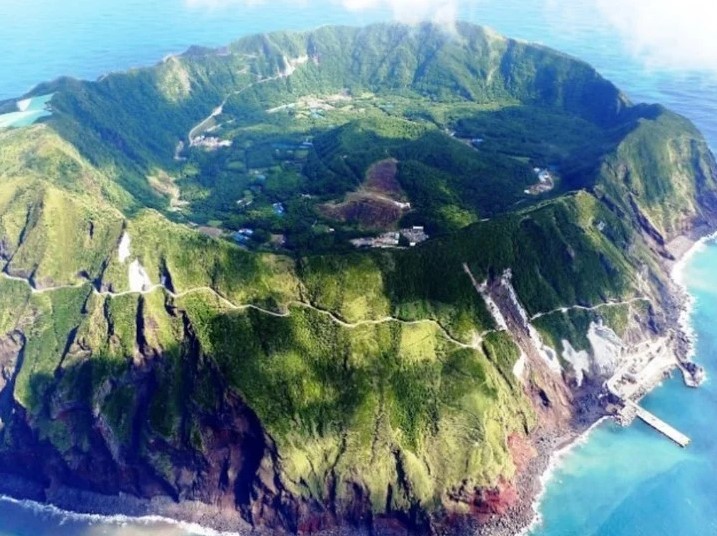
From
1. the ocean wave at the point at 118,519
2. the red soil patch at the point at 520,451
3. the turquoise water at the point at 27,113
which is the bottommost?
the ocean wave at the point at 118,519

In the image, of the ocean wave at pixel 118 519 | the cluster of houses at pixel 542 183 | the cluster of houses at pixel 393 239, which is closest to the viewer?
the ocean wave at pixel 118 519

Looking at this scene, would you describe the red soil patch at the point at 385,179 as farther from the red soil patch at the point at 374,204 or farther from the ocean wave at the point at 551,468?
the ocean wave at the point at 551,468

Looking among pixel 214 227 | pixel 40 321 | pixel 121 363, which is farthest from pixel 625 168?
pixel 40 321

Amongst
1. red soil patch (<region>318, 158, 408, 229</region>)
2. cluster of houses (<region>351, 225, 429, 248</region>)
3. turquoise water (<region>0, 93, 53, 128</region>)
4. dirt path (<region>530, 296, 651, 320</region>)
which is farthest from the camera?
turquoise water (<region>0, 93, 53, 128</region>)

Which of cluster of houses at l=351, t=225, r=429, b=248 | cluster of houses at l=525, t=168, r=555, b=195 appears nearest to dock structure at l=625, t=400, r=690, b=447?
cluster of houses at l=351, t=225, r=429, b=248

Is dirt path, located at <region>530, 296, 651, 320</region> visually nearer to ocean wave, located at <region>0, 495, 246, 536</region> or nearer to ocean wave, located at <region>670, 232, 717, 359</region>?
ocean wave, located at <region>670, 232, 717, 359</region>

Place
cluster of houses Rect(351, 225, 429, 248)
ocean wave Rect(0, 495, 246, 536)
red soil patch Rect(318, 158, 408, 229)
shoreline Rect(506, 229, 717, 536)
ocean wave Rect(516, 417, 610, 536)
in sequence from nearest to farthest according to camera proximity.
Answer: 1. ocean wave Rect(516, 417, 610, 536)
2. ocean wave Rect(0, 495, 246, 536)
3. shoreline Rect(506, 229, 717, 536)
4. cluster of houses Rect(351, 225, 429, 248)
5. red soil patch Rect(318, 158, 408, 229)

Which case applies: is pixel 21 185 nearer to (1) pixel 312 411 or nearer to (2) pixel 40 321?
(2) pixel 40 321

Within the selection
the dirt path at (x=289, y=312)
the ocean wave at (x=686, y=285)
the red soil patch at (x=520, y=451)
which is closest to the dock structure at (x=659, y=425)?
the ocean wave at (x=686, y=285)

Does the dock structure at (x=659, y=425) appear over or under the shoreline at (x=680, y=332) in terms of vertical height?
over
